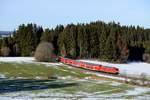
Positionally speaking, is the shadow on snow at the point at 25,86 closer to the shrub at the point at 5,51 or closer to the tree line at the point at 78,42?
the tree line at the point at 78,42

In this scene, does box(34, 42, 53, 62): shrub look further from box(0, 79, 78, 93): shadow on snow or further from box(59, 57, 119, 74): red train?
box(0, 79, 78, 93): shadow on snow

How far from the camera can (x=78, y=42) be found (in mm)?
118188

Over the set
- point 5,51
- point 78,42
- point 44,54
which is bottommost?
point 44,54

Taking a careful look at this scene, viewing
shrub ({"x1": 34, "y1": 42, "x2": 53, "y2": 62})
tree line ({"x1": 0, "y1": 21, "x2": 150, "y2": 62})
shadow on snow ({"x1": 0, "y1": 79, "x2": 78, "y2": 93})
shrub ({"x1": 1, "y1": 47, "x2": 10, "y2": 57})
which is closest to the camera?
shadow on snow ({"x1": 0, "y1": 79, "x2": 78, "y2": 93})

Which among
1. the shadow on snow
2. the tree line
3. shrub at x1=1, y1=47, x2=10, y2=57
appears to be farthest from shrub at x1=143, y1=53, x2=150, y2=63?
the shadow on snow

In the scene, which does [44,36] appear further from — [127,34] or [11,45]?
[127,34]

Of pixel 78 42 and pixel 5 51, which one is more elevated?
pixel 78 42

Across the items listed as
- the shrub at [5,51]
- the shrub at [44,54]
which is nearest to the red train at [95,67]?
the shrub at [44,54]

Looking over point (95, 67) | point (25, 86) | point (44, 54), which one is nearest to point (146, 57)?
point (44, 54)

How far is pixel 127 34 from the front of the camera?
13512cm

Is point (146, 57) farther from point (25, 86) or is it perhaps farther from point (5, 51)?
point (25, 86)

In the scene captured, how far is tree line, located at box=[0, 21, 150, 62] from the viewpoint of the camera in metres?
112

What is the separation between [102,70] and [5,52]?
47.3 meters

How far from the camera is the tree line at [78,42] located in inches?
4413
